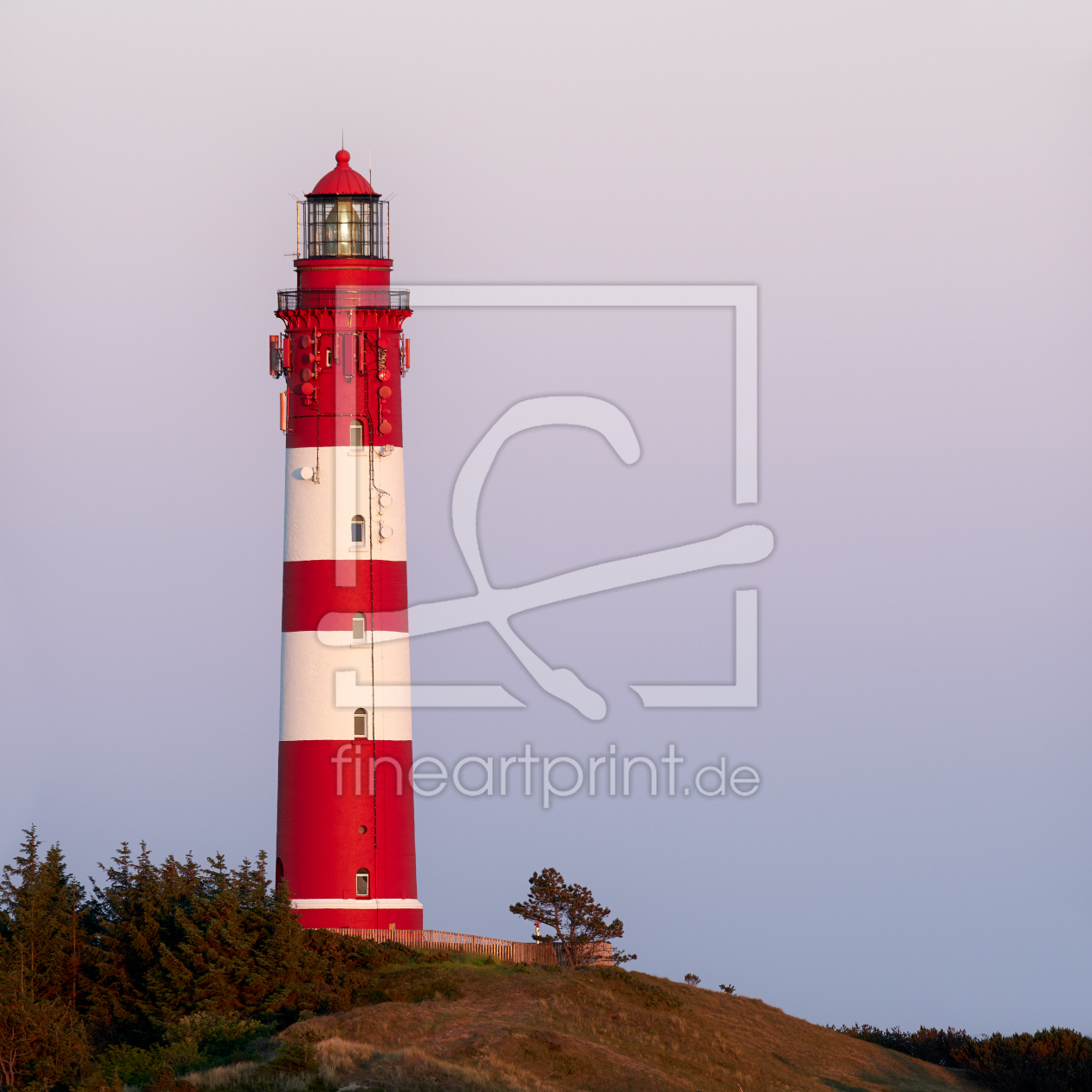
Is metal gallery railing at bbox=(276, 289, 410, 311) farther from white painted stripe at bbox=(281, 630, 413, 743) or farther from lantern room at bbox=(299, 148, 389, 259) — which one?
white painted stripe at bbox=(281, 630, 413, 743)

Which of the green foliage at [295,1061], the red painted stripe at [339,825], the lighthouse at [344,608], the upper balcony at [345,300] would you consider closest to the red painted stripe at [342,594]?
the lighthouse at [344,608]

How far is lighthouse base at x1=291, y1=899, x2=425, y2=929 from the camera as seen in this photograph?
160 ft

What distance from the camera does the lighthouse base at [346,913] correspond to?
48844mm

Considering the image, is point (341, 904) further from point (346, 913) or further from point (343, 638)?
point (343, 638)

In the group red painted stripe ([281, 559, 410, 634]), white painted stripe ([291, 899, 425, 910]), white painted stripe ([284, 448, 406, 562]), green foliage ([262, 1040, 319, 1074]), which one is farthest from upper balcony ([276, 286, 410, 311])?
green foliage ([262, 1040, 319, 1074])

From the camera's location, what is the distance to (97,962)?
46.4 metres

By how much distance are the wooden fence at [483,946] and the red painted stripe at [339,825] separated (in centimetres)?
32

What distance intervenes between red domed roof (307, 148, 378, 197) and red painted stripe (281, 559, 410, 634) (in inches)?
336

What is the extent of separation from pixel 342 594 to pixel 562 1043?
12568mm

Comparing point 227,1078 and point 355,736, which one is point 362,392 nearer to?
point 355,736

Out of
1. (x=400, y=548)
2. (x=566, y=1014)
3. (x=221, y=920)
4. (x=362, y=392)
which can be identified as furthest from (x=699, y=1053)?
(x=362, y=392)

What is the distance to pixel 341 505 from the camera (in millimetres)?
49500

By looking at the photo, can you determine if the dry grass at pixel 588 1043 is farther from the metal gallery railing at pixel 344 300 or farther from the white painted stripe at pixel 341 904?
the metal gallery railing at pixel 344 300

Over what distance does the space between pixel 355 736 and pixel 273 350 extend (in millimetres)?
8877
